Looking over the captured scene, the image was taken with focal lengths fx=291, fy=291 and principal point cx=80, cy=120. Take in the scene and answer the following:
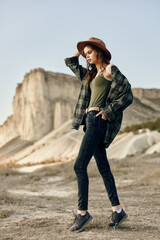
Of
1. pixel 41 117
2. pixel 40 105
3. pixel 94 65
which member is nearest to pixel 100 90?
pixel 94 65

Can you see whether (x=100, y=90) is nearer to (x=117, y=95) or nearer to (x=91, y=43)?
(x=117, y=95)

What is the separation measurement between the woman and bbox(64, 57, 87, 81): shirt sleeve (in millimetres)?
135

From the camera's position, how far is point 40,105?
40906 mm

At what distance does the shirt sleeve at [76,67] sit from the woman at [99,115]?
135 mm

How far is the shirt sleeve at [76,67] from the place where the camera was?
3.41 meters

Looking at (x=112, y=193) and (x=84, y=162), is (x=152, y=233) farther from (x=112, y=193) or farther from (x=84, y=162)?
(x=84, y=162)

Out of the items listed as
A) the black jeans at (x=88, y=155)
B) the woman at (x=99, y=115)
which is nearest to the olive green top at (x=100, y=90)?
the woman at (x=99, y=115)

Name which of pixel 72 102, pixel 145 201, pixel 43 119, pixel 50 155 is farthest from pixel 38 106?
pixel 145 201

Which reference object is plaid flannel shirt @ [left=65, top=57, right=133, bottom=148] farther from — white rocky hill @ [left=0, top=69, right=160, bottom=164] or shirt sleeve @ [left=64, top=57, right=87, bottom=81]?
white rocky hill @ [left=0, top=69, right=160, bottom=164]

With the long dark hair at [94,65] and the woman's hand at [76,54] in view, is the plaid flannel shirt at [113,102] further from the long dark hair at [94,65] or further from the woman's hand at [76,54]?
the woman's hand at [76,54]

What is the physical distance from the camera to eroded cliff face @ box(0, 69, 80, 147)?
40.4m

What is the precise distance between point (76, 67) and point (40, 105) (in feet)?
124

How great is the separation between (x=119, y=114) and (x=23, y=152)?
3366cm

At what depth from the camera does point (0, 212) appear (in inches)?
144
